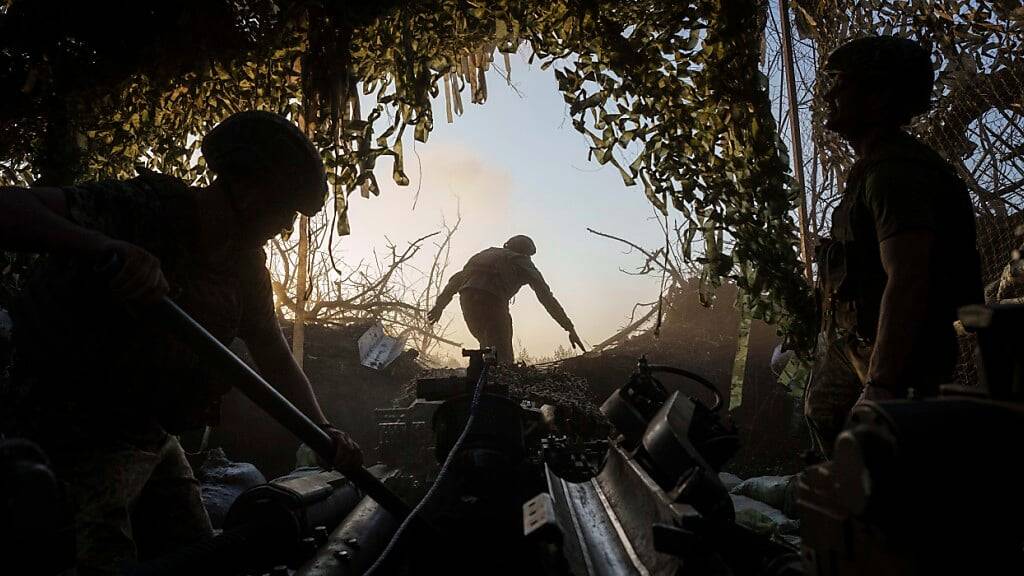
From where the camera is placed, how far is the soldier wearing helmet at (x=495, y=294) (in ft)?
32.9

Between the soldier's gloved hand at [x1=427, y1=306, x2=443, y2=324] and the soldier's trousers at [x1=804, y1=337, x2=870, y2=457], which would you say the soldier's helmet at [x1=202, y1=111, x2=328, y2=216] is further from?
the soldier's gloved hand at [x1=427, y1=306, x2=443, y2=324]

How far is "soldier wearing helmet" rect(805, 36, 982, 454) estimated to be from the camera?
7.74 feet

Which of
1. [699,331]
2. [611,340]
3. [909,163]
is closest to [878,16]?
[909,163]

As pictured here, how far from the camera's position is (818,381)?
3.20 meters

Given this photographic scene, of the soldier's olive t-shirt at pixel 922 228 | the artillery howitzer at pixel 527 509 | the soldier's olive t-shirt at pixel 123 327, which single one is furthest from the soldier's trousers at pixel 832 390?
the soldier's olive t-shirt at pixel 123 327

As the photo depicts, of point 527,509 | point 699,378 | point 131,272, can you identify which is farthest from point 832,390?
point 131,272

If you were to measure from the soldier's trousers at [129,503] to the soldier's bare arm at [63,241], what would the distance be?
70 centimetres

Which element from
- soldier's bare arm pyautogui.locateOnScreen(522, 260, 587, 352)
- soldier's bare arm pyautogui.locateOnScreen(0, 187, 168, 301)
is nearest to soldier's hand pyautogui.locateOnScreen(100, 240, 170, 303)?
soldier's bare arm pyautogui.locateOnScreen(0, 187, 168, 301)

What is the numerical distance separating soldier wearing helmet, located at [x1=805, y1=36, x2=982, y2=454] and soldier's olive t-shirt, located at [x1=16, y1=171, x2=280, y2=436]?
8.67ft

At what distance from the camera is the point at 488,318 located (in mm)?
10125

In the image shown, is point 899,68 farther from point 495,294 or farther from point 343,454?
point 495,294

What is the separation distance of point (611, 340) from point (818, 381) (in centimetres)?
1067

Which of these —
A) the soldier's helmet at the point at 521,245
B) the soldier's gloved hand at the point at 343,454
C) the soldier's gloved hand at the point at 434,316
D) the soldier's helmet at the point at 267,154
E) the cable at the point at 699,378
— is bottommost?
the soldier's gloved hand at the point at 343,454

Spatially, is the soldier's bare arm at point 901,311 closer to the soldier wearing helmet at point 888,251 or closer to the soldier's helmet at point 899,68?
the soldier wearing helmet at point 888,251
